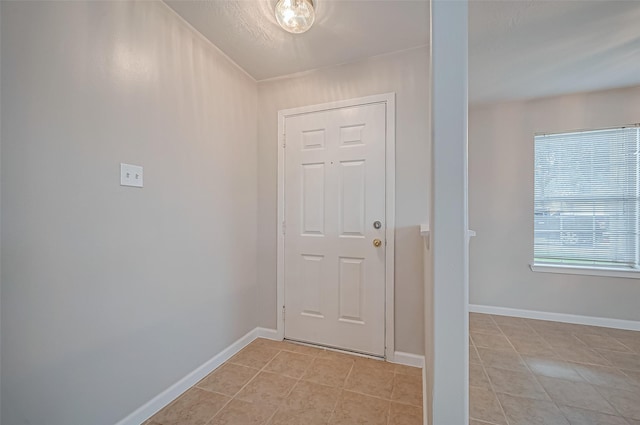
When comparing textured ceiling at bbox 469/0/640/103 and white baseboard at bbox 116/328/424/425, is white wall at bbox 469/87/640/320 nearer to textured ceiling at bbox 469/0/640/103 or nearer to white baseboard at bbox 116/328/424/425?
textured ceiling at bbox 469/0/640/103

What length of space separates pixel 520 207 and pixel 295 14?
2.98 m

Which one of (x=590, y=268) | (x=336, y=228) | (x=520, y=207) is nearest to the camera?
(x=336, y=228)

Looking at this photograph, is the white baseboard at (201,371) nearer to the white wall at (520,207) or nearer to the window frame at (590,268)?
the white wall at (520,207)

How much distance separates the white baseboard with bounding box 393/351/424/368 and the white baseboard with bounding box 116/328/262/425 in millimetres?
1275

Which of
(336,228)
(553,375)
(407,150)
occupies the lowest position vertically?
(553,375)

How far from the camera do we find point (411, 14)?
155cm

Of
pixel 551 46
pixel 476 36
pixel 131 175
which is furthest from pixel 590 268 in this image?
pixel 131 175

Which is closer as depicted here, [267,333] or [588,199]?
[267,333]

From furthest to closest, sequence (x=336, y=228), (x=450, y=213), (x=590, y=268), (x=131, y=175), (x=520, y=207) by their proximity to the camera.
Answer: (x=520, y=207)
(x=590, y=268)
(x=336, y=228)
(x=131, y=175)
(x=450, y=213)

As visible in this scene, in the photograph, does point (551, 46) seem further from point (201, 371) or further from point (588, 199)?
point (201, 371)

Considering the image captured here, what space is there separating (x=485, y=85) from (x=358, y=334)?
2669mm

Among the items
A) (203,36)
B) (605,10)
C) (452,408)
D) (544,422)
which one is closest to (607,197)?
(605,10)

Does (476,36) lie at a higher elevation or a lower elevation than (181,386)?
higher

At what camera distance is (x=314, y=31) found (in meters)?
1.70
